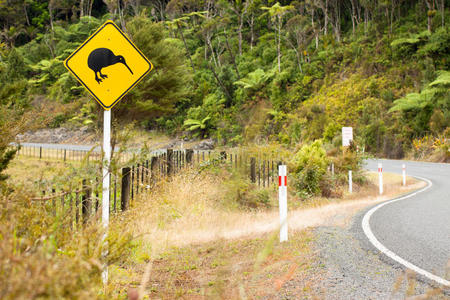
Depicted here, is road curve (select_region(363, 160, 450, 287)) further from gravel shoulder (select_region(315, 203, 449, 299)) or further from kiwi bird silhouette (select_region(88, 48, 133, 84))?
kiwi bird silhouette (select_region(88, 48, 133, 84))

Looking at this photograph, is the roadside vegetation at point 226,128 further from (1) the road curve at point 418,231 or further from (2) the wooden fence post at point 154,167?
(1) the road curve at point 418,231

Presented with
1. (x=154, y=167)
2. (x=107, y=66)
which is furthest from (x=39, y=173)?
(x=154, y=167)

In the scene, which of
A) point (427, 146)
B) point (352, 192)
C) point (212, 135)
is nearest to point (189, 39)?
point (212, 135)

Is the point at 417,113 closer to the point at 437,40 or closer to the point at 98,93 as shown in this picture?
the point at 437,40

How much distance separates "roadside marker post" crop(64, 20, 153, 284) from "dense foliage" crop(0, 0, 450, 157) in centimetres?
1169

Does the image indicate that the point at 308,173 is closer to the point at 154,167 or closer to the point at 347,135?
the point at 154,167

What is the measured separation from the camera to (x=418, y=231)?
5.87 m

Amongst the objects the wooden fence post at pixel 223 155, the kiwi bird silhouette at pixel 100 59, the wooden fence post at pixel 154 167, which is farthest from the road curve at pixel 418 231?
the wooden fence post at pixel 154 167

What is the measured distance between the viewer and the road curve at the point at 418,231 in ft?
13.5

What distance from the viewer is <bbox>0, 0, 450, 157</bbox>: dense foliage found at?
22031mm

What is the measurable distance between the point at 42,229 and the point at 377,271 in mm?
3152

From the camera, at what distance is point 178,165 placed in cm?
900

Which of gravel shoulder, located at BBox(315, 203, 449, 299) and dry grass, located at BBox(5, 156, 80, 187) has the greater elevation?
dry grass, located at BBox(5, 156, 80, 187)

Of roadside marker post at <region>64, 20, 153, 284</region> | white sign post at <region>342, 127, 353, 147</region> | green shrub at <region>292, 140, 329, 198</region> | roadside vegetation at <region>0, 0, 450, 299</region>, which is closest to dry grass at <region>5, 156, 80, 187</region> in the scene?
roadside vegetation at <region>0, 0, 450, 299</region>
